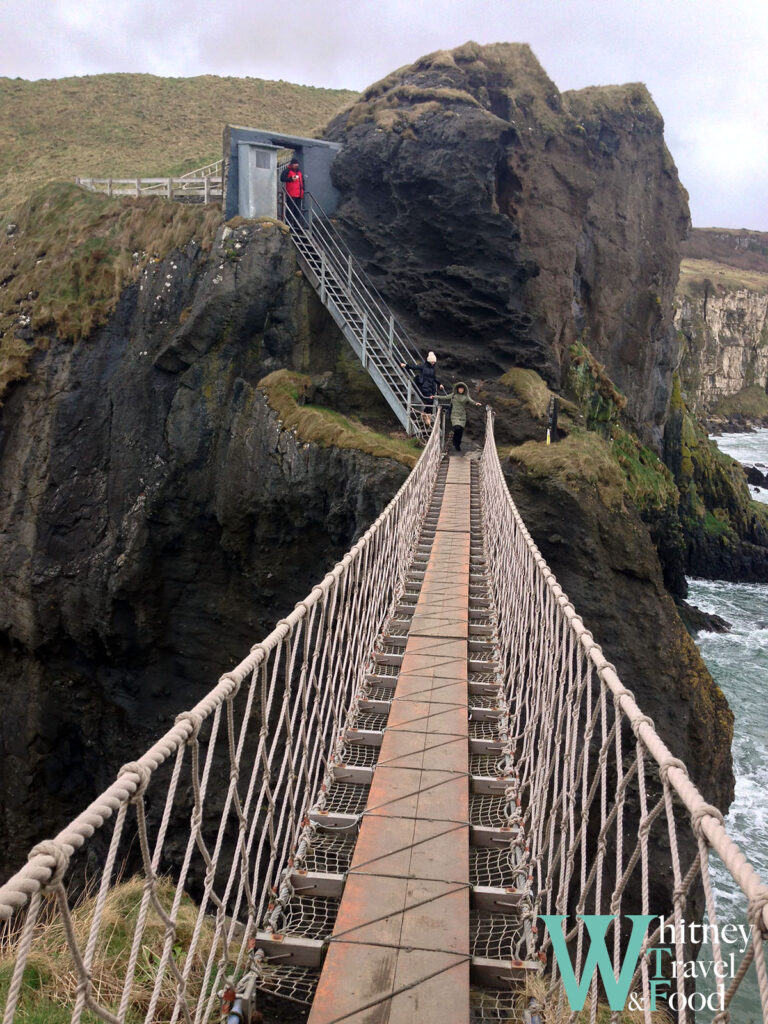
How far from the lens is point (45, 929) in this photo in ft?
11.0

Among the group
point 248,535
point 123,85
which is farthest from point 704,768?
point 123,85

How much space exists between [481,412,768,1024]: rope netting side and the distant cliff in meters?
60.0

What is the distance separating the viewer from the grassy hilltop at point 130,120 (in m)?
26.7

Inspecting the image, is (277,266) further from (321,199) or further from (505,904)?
(505,904)

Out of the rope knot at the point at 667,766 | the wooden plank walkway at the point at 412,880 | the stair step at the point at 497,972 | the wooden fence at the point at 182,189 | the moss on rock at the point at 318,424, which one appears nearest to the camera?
the rope knot at the point at 667,766

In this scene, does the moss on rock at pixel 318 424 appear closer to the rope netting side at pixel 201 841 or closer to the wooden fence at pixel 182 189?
the rope netting side at pixel 201 841

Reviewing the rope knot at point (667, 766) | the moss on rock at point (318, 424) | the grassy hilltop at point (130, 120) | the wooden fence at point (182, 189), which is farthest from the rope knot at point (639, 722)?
the grassy hilltop at point (130, 120)

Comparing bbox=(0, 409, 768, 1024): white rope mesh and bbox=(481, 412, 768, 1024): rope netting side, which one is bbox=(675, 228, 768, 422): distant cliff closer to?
bbox=(481, 412, 768, 1024): rope netting side

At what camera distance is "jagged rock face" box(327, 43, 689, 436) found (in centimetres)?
1381

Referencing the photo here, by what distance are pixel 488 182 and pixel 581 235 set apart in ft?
12.5

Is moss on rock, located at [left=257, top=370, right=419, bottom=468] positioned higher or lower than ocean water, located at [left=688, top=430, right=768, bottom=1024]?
higher

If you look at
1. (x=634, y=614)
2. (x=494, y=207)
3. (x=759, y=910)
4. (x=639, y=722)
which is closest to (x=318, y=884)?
(x=639, y=722)

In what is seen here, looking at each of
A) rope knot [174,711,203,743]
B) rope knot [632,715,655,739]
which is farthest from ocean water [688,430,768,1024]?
rope knot [174,711,203,743]

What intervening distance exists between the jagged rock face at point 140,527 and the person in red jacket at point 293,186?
2005mm
